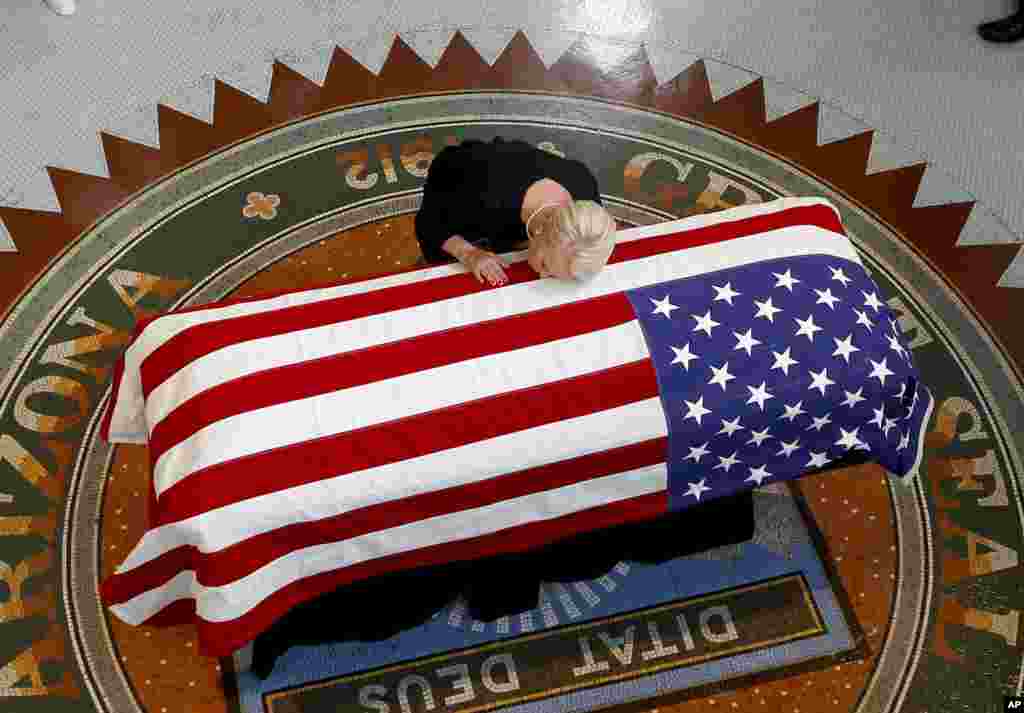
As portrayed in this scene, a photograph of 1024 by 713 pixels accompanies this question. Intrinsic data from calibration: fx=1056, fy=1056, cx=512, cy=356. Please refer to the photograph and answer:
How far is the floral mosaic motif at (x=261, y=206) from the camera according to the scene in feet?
13.7

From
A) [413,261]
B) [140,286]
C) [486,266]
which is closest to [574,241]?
[486,266]

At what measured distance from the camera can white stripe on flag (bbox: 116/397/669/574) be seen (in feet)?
8.30

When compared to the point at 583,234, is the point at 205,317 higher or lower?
higher

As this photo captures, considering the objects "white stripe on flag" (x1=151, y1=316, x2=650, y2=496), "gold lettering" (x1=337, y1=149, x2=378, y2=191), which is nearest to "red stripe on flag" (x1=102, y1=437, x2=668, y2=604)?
"white stripe on flag" (x1=151, y1=316, x2=650, y2=496)

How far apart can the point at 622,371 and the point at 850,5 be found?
3.20 meters

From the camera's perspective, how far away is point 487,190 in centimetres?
309

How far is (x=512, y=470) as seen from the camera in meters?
2.67

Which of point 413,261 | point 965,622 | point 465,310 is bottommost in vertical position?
point 965,622

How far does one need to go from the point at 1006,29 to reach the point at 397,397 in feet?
12.5

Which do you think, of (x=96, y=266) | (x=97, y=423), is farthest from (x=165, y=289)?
(x=97, y=423)

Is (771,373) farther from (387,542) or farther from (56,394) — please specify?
(56,394)

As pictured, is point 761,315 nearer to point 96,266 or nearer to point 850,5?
point 96,266

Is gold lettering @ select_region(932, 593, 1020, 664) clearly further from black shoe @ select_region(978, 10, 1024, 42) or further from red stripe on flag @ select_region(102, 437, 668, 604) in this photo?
black shoe @ select_region(978, 10, 1024, 42)

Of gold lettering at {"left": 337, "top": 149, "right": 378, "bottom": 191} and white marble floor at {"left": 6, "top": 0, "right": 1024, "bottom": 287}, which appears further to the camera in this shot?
white marble floor at {"left": 6, "top": 0, "right": 1024, "bottom": 287}
